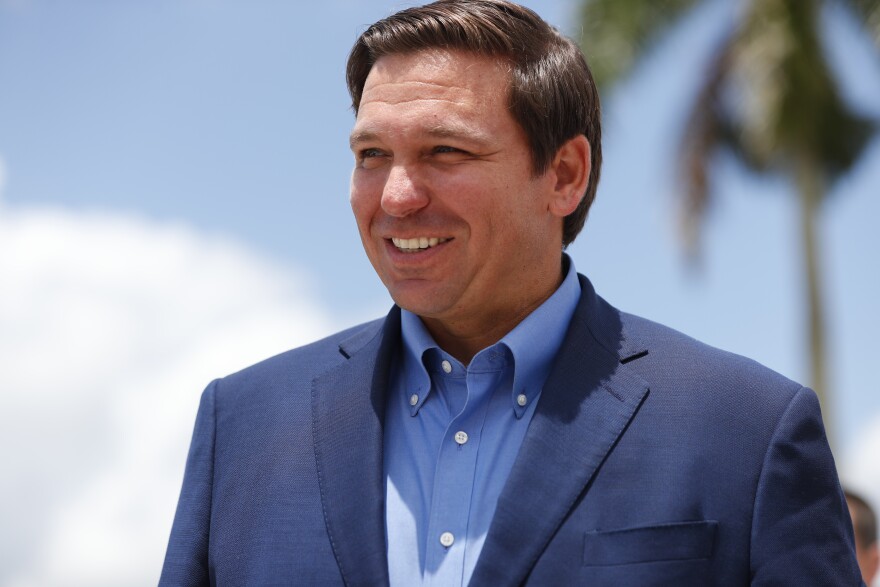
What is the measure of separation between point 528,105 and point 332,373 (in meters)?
0.85

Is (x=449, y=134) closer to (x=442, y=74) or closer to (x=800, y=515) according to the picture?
(x=442, y=74)

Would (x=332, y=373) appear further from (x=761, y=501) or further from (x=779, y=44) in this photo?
(x=779, y=44)

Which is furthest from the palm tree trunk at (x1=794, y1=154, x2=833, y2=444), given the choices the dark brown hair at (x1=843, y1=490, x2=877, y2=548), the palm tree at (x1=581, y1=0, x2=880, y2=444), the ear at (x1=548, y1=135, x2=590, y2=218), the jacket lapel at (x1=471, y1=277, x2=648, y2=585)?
the jacket lapel at (x1=471, y1=277, x2=648, y2=585)

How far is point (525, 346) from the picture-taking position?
312 cm

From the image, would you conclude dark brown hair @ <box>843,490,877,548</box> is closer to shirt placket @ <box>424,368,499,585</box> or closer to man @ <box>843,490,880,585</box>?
man @ <box>843,490,880,585</box>

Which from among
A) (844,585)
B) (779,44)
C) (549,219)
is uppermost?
(779,44)

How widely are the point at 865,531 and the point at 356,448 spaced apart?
366cm

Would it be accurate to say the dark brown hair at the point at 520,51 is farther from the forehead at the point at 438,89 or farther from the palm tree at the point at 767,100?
the palm tree at the point at 767,100

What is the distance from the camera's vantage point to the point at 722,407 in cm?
301

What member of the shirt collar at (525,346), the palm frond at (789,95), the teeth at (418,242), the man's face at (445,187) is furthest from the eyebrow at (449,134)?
the palm frond at (789,95)

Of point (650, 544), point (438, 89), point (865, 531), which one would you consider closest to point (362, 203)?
point (438, 89)

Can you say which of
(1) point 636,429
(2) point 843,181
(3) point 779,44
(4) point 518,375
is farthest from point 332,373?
(2) point 843,181

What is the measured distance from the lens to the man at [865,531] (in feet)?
18.9

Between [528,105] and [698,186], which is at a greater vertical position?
[698,186]
